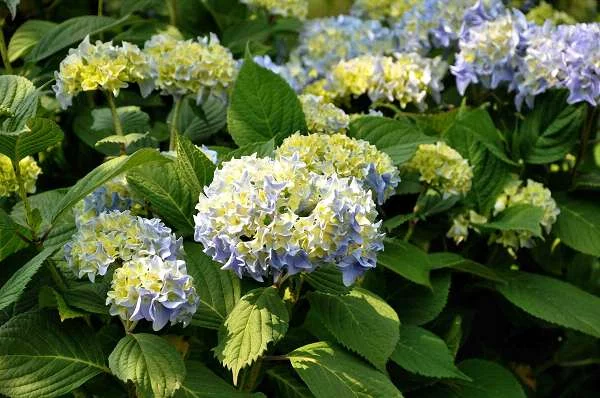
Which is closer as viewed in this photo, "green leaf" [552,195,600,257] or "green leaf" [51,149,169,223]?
"green leaf" [51,149,169,223]

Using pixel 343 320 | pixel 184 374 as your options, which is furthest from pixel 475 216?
pixel 184 374

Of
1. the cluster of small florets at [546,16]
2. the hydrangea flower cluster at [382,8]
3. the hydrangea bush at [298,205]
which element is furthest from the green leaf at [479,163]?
the cluster of small florets at [546,16]

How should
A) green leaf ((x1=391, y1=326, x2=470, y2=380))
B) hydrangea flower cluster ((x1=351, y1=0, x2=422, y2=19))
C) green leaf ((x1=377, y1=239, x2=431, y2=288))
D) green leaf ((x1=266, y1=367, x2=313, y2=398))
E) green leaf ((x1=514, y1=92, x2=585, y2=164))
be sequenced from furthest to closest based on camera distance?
1. hydrangea flower cluster ((x1=351, y1=0, x2=422, y2=19))
2. green leaf ((x1=514, y1=92, x2=585, y2=164))
3. green leaf ((x1=377, y1=239, x2=431, y2=288))
4. green leaf ((x1=391, y1=326, x2=470, y2=380))
5. green leaf ((x1=266, y1=367, x2=313, y2=398))

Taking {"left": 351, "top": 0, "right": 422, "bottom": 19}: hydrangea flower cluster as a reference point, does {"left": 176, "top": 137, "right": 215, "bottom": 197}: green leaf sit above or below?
above

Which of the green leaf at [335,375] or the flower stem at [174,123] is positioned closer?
the green leaf at [335,375]

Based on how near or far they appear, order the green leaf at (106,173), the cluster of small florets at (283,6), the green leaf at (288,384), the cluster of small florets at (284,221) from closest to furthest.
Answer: the cluster of small florets at (284,221)
the green leaf at (106,173)
the green leaf at (288,384)
the cluster of small florets at (283,6)

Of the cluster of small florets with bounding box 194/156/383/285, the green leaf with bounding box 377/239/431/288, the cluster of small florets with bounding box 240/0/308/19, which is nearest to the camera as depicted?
the cluster of small florets with bounding box 194/156/383/285

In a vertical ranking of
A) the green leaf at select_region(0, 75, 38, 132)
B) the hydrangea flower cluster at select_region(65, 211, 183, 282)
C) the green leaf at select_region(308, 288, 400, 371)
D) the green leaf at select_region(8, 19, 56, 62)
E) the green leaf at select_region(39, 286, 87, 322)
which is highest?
the green leaf at select_region(0, 75, 38, 132)

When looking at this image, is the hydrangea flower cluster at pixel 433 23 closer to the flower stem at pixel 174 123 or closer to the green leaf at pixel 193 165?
the flower stem at pixel 174 123

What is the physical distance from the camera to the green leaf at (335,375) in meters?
1.60

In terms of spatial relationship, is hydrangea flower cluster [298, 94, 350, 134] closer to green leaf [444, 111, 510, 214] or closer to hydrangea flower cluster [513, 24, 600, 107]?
green leaf [444, 111, 510, 214]

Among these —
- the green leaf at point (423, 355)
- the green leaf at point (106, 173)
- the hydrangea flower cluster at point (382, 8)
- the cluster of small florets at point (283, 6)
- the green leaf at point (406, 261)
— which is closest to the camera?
the green leaf at point (106, 173)

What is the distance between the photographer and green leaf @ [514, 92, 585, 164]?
95.7 inches

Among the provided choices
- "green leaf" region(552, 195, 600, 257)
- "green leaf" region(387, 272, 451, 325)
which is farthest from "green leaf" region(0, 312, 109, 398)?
"green leaf" region(552, 195, 600, 257)
